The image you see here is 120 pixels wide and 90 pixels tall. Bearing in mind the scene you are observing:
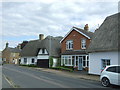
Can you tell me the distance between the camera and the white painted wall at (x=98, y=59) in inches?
738

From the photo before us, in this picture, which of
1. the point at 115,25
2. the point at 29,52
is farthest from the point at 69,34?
the point at 29,52

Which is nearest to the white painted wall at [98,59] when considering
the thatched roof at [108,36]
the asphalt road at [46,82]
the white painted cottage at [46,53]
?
the thatched roof at [108,36]

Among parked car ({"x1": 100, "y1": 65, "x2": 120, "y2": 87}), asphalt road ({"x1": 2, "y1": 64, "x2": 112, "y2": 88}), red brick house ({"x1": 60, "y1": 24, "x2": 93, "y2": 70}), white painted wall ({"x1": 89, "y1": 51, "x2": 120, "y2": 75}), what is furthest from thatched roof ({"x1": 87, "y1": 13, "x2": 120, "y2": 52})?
red brick house ({"x1": 60, "y1": 24, "x2": 93, "y2": 70})

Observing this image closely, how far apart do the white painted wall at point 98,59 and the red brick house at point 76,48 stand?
7.53m

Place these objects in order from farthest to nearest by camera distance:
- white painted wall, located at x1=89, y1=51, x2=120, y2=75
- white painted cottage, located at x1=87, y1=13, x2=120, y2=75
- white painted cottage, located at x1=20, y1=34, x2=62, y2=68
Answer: white painted cottage, located at x1=20, y1=34, x2=62, y2=68, white painted cottage, located at x1=87, y1=13, x2=120, y2=75, white painted wall, located at x1=89, y1=51, x2=120, y2=75

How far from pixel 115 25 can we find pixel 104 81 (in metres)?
9.66

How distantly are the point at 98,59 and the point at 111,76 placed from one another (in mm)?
7946

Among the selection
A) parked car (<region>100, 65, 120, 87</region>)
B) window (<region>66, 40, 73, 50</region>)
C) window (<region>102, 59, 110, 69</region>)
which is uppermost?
window (<region>66, 40, 73, 50</region>)

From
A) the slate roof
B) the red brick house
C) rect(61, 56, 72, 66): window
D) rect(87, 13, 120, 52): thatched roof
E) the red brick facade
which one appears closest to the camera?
rect(87, 13, 120, 52): thatched roof

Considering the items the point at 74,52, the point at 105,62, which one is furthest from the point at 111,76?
the point at 74,52

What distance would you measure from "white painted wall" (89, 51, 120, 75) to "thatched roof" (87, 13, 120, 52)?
61 centimetres

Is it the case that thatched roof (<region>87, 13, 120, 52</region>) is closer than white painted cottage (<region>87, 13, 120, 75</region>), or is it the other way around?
white painted cottage (<region>87, 13, 120, 75</region>)

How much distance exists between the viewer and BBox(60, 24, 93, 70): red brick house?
99.5 feet

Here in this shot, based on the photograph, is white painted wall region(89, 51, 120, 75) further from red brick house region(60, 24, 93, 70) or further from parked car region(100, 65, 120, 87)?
red brick house region(60, 24, 93, 70)
